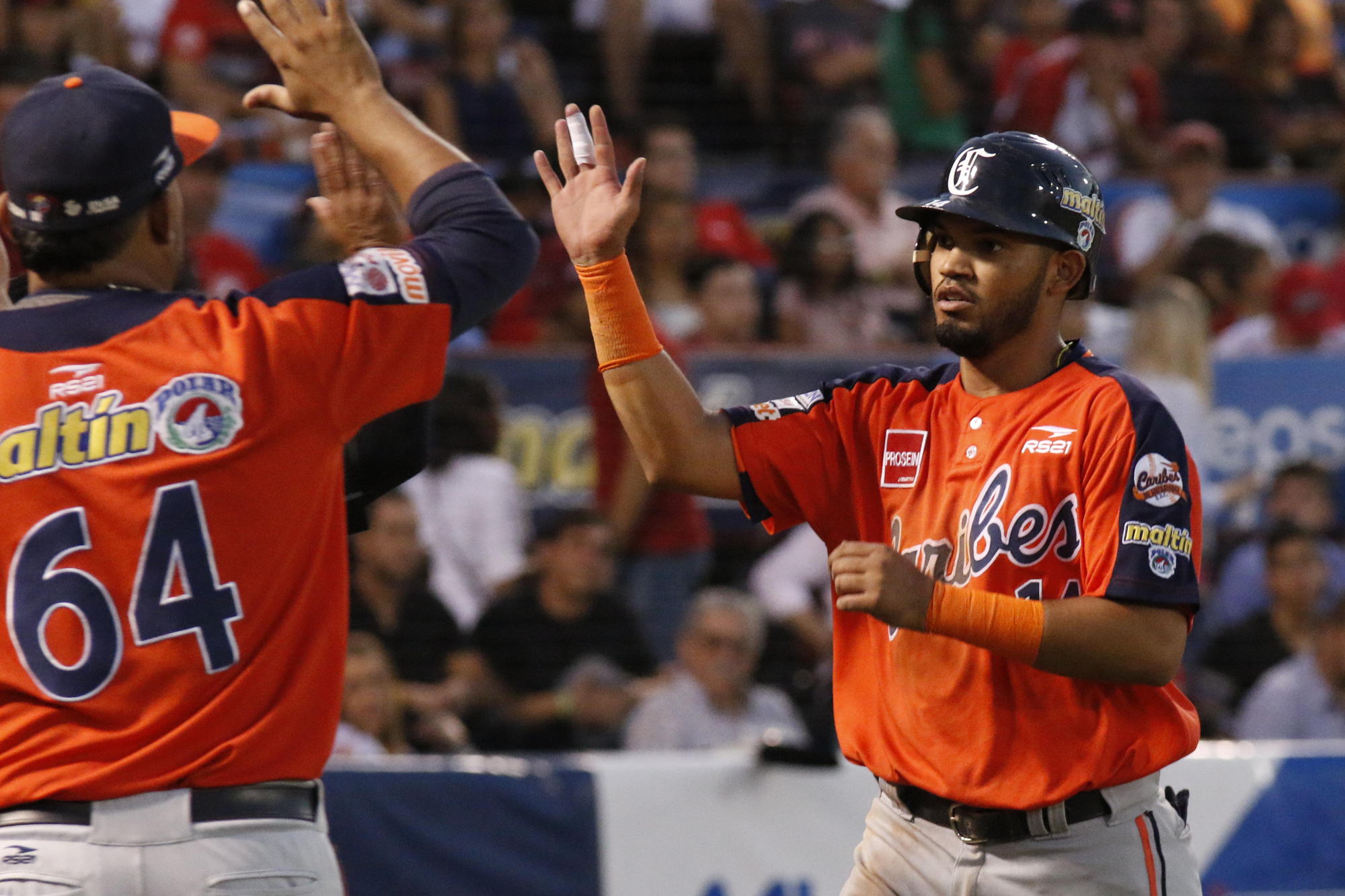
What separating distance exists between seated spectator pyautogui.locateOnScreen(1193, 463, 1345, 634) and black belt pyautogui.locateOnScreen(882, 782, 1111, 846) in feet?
14.7

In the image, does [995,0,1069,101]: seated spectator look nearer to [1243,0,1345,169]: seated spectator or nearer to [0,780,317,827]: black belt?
[1243,0,1345,169]: seated spectator

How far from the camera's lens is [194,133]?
265cm

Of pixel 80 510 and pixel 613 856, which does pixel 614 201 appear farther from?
pixel 613 856

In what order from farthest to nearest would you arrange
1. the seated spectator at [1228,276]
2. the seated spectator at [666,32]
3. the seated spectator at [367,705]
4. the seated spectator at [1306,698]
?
the seated spectator at [666,32]
the seated spectator at [1228,276]
the seated spectator at [1306,698]
the seated spectator at [367,705]

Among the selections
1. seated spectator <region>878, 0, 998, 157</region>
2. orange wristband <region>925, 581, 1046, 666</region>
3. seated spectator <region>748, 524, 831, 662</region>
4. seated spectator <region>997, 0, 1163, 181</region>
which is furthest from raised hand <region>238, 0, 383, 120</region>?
seated spectator <region>997, 0, 1163, 181</region>

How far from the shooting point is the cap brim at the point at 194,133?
2.62 m

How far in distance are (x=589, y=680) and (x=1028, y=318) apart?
3.42 m

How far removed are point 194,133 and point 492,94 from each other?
555 cm

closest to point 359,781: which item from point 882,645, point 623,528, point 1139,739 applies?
point 623,528

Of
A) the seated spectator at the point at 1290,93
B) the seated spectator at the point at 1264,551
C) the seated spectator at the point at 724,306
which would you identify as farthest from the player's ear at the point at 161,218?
the seated spectator at the point at 1290,93

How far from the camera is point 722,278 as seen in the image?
6992 millimetres

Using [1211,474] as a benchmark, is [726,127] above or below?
above

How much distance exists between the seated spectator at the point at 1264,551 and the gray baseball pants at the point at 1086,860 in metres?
4.36

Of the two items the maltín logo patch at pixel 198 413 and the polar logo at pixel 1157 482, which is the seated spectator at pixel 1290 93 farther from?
the maltín logo patch at pixel 198 413
